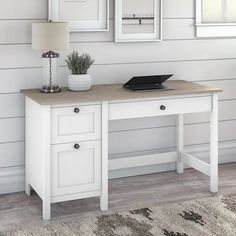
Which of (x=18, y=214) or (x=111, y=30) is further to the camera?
(x=111, y=30)

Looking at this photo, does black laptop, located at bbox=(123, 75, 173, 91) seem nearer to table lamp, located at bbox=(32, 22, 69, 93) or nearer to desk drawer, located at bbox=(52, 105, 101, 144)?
desk drawer, located at bbox=(52, 105, 101, 144)

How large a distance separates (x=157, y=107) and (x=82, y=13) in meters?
0.82

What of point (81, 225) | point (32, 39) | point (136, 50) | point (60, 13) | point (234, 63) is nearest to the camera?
point (81, 225)

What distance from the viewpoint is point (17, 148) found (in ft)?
11.7

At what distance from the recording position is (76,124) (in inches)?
124

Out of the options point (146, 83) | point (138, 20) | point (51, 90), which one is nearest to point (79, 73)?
point (51, 90)

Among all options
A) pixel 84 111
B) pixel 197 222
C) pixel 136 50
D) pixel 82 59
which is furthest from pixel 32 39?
pixel 197 222

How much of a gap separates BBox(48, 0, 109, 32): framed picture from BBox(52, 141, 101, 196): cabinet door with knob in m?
0.84

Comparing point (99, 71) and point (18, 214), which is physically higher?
point (99, 71)

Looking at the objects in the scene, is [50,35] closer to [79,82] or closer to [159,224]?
[79,82]

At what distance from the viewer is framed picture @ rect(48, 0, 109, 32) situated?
3.48 metres

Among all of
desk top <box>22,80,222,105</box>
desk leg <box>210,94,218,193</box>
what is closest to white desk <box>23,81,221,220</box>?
desk top <box>22,80,222,105</box>

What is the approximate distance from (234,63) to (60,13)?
145cm

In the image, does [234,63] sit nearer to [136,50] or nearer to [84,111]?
[136,50]
